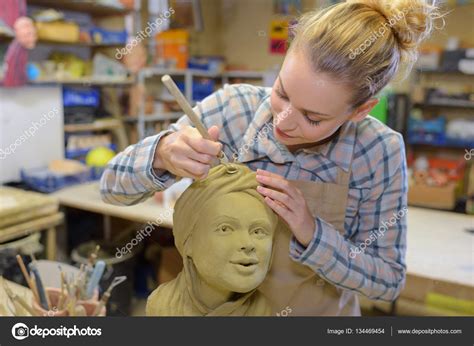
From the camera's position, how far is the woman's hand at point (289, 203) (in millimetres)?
567

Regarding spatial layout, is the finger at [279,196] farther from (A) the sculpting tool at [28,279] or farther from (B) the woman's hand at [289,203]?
(A) the sculpting tool at [28,279]

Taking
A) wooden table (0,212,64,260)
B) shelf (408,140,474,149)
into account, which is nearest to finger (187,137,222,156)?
wooden table (0,212,64,260)

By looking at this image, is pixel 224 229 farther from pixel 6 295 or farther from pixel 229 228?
pixel 6 295

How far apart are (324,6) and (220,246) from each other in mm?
340

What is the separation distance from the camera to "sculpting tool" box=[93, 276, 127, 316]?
67cm

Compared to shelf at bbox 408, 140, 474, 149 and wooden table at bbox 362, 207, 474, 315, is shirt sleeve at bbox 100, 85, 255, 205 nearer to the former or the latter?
wooden table at bbox 362, 207, 474, 315

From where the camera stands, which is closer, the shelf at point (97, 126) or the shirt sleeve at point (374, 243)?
the shirt sleeve at point (374, 243)

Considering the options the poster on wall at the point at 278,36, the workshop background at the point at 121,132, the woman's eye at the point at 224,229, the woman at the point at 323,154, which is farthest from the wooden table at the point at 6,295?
the poster on wall at the point at 278,36

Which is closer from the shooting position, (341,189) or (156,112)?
(341,189)

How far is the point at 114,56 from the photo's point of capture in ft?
3.02

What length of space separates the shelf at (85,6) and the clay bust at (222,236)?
56cm

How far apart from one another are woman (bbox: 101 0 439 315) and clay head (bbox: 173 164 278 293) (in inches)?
1.0
